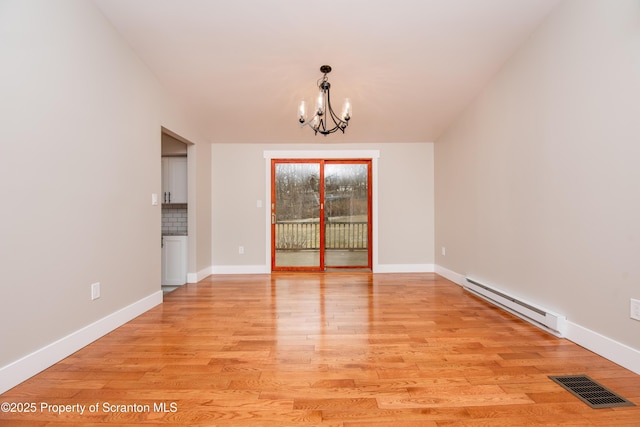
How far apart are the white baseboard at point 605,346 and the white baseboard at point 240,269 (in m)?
3.95

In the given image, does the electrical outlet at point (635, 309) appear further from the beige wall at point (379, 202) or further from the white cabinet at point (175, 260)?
the white cabinet at point (175, 260)

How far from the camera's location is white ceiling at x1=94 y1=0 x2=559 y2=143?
104 inches

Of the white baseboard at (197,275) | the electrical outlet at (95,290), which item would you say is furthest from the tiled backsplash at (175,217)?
the electrical outlet at (95,290)

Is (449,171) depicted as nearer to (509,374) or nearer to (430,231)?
(430,231)

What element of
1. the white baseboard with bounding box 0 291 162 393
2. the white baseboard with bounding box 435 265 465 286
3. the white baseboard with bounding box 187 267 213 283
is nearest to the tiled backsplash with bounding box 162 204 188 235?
the white baseboard with bounding box 187 267 213 283

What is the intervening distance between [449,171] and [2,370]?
194 inches

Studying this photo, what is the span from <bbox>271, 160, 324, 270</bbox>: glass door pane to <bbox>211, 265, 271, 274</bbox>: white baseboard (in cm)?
20

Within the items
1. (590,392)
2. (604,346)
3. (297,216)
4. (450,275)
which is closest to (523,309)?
(604,346)

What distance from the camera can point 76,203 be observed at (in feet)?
7.58

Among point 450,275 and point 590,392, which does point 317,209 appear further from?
point 590,392

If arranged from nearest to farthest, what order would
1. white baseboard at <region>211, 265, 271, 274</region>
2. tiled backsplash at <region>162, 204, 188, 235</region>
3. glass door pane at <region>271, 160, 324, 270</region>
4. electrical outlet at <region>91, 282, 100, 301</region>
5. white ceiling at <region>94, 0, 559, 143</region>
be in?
1. electrical outlet at <region>91, 282, 100, 301</region>
2. white ceiling at <region>94, 0, 559, 143</region>
3. tiled backsplash at <region>162, 204, 188, 235</region>
4. white baseboard at <region>211, 265, 271, 274</region>
5. glass door pane at <region>271, 160, 324, 270</region>

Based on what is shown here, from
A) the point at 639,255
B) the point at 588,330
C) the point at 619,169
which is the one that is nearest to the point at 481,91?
the point at 619,169

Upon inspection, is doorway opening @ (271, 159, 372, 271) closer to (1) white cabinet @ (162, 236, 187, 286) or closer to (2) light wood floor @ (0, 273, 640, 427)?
(1) white cabinet @ (162, 236, 187, 286)

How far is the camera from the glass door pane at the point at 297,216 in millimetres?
5312
